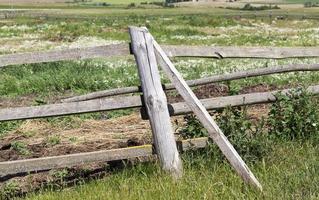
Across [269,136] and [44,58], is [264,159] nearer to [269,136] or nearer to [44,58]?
[269,136]

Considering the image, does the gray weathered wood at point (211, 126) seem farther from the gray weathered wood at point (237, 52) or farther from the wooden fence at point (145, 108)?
the gray weathered wood at point (237, 52)

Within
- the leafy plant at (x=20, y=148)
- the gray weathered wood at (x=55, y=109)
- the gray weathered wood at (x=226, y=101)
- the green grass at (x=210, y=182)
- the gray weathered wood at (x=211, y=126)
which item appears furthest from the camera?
the leafy plant at (x=20, y=148)

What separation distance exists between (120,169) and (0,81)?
11118mm

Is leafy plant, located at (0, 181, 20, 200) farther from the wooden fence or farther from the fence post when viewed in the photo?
the fence post

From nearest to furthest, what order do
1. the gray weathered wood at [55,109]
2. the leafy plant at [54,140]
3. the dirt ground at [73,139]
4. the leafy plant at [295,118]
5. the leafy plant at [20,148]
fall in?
the gray weathered wood at [55,109]
the dirt ground at [73,139]
the leafy plant at [295,118]
the leafy plant at [20,148]
the leafy plant at [54,140]

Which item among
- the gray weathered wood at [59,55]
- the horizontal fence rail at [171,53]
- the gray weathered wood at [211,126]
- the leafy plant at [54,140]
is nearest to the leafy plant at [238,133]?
the gray weathered wood at [211,126]

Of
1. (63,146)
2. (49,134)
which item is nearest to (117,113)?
(49,134)

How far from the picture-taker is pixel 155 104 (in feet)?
20.7

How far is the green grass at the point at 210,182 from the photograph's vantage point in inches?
221

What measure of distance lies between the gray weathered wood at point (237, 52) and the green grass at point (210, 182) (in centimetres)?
137

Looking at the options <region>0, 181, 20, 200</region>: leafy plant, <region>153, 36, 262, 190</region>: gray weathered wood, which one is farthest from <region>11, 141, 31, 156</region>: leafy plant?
<region>153, 36, 262, 190</region>: gray weathered wood

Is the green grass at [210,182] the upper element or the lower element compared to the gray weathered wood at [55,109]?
lower

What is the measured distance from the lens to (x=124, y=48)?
21.6ft

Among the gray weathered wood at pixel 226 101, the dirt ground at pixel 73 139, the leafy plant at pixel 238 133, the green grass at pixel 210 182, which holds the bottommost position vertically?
the dirt ground at pixel 73 139
